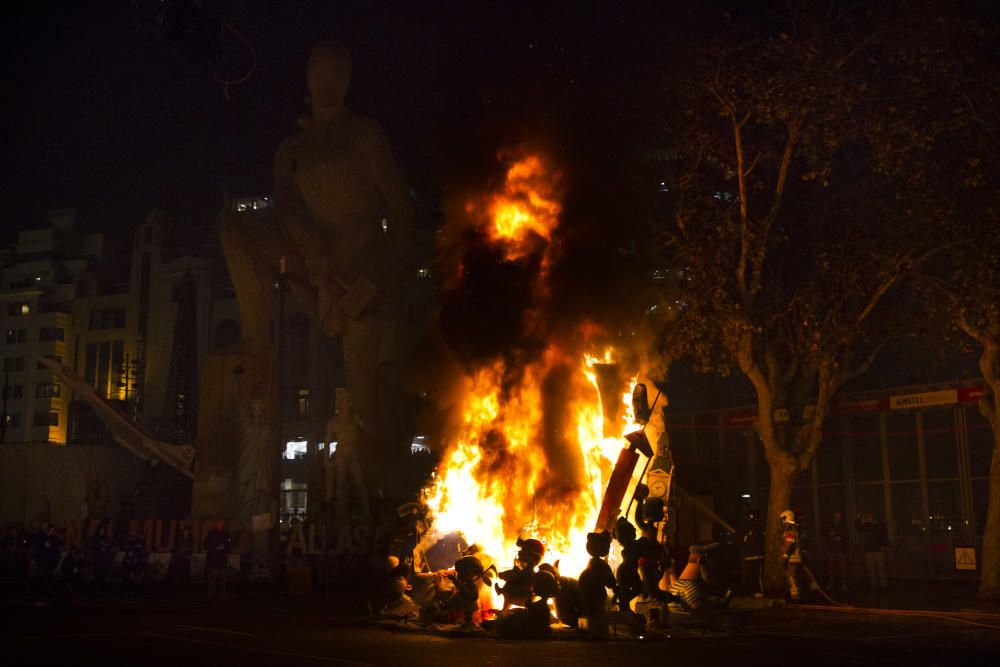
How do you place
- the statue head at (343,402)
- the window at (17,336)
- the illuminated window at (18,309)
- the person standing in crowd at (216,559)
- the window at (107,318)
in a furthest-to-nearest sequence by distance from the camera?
the illuminated window at (18,309) → the window at (17,336) → the window at (107,318) → the statue head at (343,402) → the person standing in crowd at (216,559)

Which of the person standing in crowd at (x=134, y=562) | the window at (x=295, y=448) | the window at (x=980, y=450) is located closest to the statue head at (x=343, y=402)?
the person standing in crowd at (x=134, y=562)

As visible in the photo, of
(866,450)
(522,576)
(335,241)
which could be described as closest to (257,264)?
(335,241)

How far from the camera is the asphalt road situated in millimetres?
12664

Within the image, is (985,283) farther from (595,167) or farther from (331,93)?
(331,93)

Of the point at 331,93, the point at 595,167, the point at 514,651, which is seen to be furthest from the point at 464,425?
the point at 331,93

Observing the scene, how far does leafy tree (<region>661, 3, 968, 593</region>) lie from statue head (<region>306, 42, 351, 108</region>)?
38.6ft

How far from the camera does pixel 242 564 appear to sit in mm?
27906

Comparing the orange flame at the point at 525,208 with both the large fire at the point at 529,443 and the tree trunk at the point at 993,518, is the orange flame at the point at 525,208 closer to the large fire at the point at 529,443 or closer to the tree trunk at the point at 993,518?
the large fire at the point at 529,443

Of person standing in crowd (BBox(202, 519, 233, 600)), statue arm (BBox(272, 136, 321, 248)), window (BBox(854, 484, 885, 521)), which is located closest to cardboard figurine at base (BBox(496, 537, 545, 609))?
person standing in crowd (BBox(202, 519, 233, 600))

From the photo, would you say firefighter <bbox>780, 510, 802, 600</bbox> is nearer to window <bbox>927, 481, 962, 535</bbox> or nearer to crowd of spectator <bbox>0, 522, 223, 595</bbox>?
window <bbox>927, 481, 962, 535</bbox>

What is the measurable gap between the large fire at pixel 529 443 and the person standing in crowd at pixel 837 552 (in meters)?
9.47

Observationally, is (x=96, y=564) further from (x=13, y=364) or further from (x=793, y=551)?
(x=13, y=364)

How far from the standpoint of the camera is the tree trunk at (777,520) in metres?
23.6

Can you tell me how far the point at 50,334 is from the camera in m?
89.2
